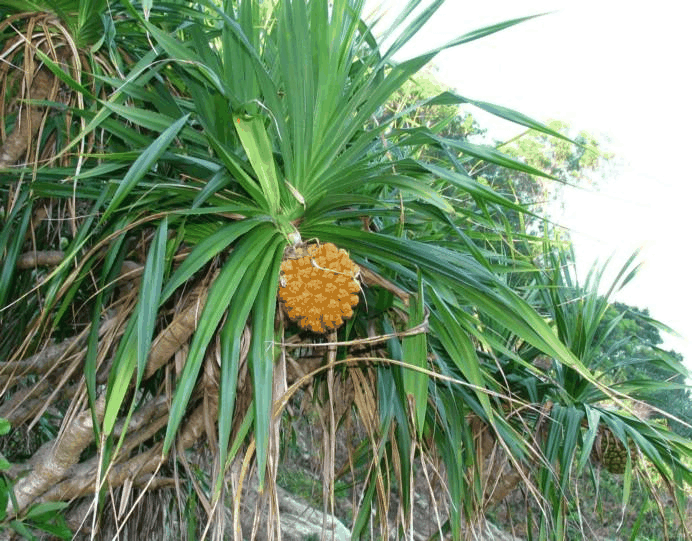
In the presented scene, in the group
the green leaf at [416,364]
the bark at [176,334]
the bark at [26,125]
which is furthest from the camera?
the bark at [26,125]

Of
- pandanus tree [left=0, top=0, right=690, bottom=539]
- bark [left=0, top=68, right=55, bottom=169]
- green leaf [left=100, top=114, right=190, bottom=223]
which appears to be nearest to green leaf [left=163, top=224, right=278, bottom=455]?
pandanus tree [left=0, top=0, right=690, bottom=539]

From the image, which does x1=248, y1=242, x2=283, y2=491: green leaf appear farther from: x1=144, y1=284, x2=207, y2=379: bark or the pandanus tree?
x1=144, y1=284, x2=207, y2=379: bark

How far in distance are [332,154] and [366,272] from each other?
0.85 ft

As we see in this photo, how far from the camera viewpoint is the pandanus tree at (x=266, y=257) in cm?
130

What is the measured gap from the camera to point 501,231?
1771 millimetres

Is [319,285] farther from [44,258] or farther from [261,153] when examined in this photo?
[44,258]

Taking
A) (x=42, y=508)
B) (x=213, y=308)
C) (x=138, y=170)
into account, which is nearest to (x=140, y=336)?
(x=213, y=308)

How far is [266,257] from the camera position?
1392 millimetres

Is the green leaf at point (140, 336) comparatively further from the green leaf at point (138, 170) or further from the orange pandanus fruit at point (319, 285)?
the orange pandanus fruit at point (319, 285)

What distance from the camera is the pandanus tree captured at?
1.30 meters

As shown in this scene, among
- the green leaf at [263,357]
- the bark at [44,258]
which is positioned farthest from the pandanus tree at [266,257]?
the bark at [44,258]

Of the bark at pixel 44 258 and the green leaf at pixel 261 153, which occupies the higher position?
the green leaf at pixel 261 153

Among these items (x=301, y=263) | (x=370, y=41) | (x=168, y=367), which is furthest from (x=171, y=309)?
(x=370, y=41)

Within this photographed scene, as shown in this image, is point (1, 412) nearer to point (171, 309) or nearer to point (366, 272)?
point (171, 309)
